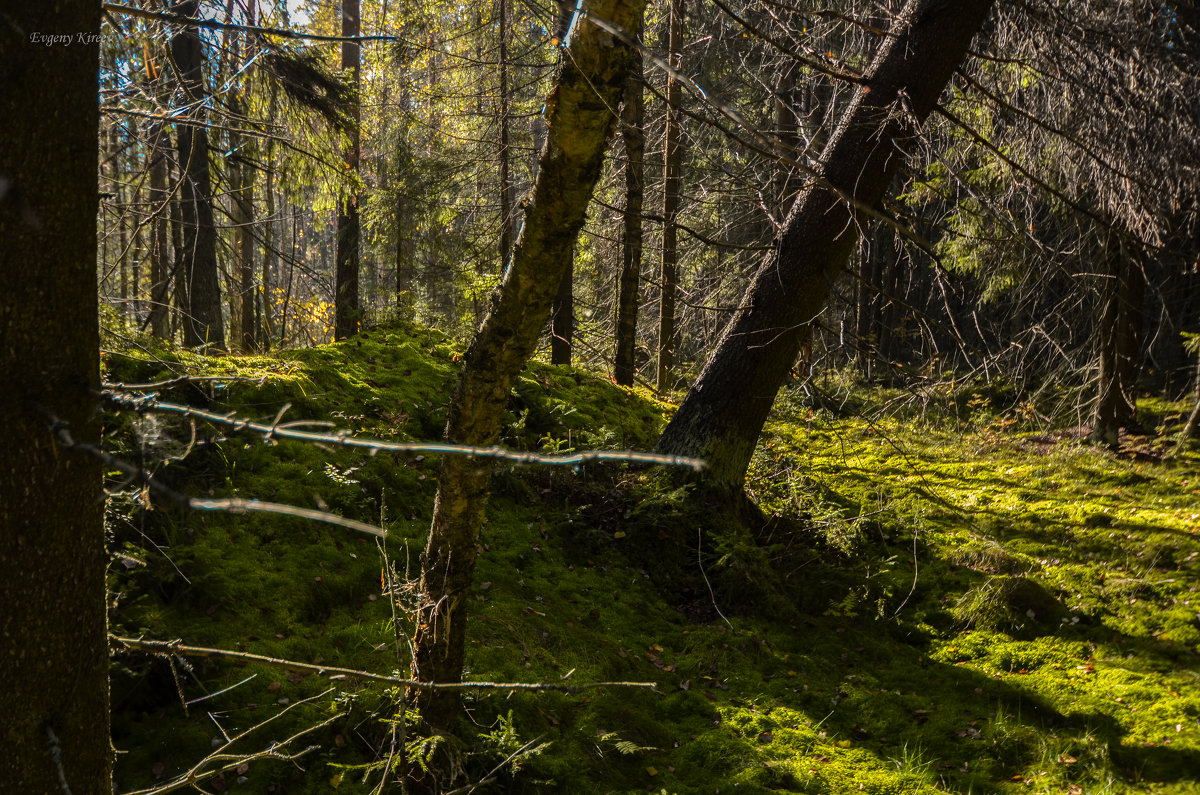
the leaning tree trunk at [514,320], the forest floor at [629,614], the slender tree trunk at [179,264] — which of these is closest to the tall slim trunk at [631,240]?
the forest floor at [629,614]

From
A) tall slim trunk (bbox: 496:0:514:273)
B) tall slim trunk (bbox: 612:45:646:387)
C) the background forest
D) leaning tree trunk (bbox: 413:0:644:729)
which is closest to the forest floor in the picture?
the background forest

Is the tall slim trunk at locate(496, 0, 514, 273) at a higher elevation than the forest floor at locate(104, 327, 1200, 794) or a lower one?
higher

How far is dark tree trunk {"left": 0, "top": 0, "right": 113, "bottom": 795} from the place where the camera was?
4.30 feet

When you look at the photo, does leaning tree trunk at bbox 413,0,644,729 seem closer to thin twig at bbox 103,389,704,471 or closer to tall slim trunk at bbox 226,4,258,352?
thin twig at bbox 103,389,704,471

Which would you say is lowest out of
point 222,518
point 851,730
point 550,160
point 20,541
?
point 851,730

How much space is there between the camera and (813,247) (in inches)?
204

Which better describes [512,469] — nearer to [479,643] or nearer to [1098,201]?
[479,643]

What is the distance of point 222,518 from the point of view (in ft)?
13.4

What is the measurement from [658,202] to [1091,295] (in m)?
6.03

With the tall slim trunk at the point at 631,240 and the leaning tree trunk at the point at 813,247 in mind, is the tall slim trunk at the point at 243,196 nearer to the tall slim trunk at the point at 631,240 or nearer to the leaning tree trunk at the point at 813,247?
the leaning tree trunk at the point at 813,247

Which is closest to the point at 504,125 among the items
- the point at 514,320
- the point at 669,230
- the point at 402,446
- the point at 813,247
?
the point at 669,230

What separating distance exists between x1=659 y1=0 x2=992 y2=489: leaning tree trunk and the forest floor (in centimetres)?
63

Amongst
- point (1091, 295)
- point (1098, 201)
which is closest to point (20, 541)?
point (1098, 201)

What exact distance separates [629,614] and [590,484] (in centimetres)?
139
